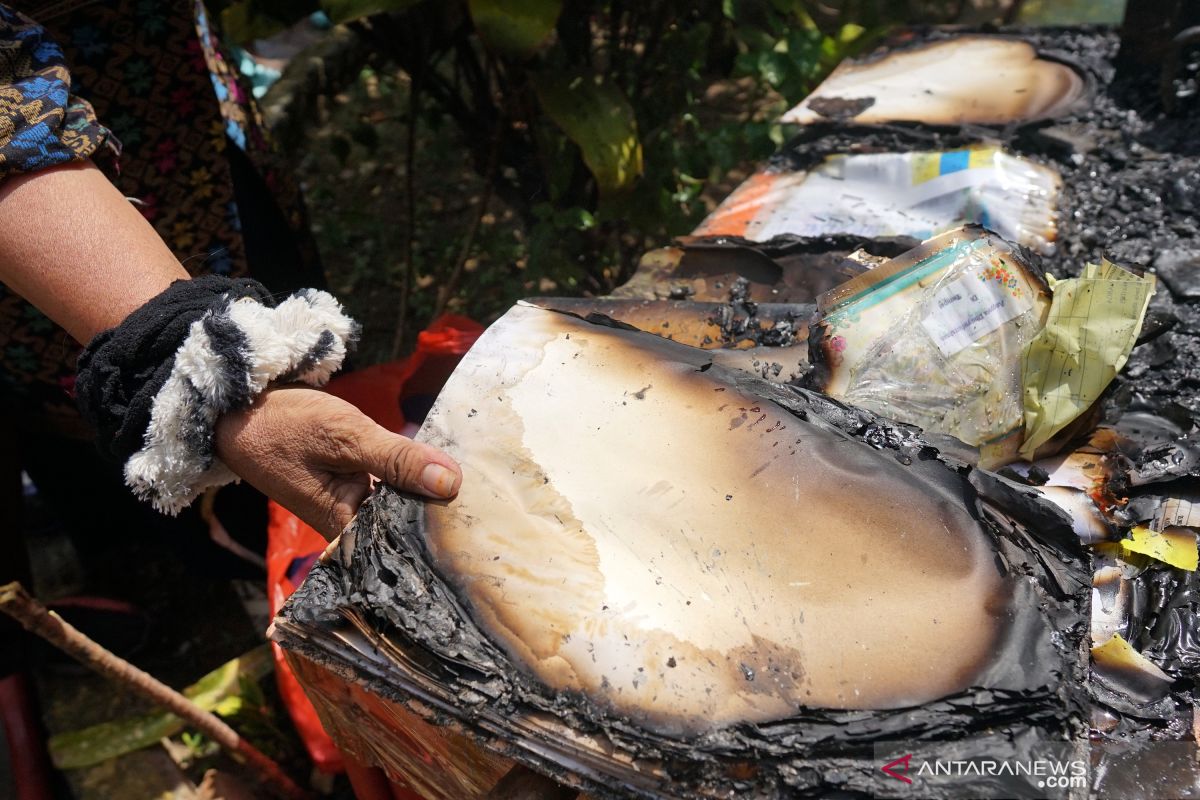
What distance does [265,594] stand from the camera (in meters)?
2.77

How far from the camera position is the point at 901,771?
932 mm

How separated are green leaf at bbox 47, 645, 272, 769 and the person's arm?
1.28 m

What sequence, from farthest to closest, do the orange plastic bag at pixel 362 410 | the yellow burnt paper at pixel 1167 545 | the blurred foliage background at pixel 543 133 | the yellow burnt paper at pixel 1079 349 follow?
1. the blurred foliage background at pixel 543 133
2. the orange plastic bag at pixel 362 410
3. the yellow burnt paper at pixel 1079 349
4. the yellow burnt paper at pixel 1167 545

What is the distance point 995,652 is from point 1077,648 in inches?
4.5

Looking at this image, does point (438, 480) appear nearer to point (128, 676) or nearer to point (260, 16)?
point (128, 676)

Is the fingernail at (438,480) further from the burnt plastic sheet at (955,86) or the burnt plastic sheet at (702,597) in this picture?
the burnt plastic sheet at (955,86)

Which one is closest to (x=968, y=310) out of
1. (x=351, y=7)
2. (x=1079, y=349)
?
(x=1079, y=349)

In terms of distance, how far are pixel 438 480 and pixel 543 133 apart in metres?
2.17

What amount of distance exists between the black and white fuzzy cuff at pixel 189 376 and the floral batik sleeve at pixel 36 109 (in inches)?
11.0

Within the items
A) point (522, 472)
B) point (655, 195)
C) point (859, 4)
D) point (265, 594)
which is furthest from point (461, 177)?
point (522, 472)

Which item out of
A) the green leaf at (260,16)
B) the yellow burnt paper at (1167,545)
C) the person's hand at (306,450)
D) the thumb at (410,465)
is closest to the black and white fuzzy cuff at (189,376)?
the person's hand at (306,450)

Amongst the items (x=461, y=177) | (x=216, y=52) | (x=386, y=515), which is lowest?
(x=461, y=177)

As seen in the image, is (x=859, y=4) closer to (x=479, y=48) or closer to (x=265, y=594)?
(x=479, y=48)

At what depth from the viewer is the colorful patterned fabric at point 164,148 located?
68.7 inches
